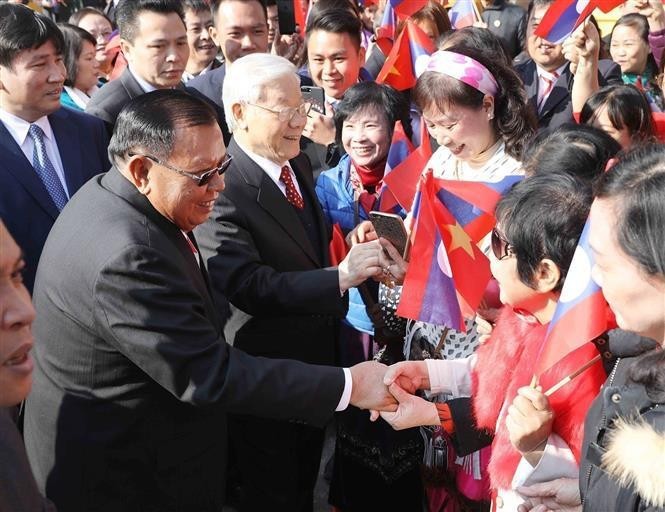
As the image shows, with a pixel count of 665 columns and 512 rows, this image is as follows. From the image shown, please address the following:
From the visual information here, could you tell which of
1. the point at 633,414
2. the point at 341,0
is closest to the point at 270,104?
the point at 633,414

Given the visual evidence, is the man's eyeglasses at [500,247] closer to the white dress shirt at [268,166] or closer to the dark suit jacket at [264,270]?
the dark suit jacket at [264,270]

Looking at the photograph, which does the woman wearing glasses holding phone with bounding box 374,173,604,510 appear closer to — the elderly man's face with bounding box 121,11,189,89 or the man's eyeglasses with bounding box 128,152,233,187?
the man's eyeglasses with bounding box 128,152,233,187

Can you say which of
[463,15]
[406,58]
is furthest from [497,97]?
[463,15]

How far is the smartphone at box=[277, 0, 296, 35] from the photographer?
6.28m

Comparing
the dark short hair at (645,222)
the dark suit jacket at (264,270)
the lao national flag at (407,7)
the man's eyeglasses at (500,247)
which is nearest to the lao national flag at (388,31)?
the lao national flag at (407,7)

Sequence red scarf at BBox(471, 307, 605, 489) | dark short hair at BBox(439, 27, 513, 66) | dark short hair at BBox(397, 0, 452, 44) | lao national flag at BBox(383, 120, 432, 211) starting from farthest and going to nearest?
1. dark short hair at BBox(397, 0, 452, 44)
2. lao national flag at BBox(383, 120, 432, 211)
3. dark short hair at BBox(439, 27, 513, 66)
4. red scarf at BBox(471, 307, 605, 489)

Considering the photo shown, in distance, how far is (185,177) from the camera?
2.36m

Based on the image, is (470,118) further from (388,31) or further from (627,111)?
(388,31)

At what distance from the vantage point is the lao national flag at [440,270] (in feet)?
8.94

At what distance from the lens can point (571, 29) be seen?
4262 mm

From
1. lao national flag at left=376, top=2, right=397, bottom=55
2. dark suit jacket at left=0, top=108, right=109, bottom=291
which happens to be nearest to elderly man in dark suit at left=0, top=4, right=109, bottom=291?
dark suit jacket at left=0, top=108, right=109, bottom=291

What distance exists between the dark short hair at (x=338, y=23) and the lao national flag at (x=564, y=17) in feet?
3.75

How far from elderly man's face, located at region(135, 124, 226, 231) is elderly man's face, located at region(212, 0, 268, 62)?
9.52ft

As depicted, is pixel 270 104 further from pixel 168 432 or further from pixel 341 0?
pixel 341 0
